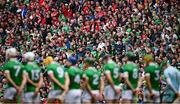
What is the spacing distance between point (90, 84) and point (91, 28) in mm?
13449

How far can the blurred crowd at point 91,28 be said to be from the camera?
30422mm

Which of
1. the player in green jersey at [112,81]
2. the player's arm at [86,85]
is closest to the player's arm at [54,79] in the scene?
the player's arm at [86,85]

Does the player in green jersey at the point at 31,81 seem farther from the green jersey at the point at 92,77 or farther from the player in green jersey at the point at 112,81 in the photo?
the player in green jersey at the point at 112,81

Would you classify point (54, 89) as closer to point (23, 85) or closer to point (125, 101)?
point (23, 85)

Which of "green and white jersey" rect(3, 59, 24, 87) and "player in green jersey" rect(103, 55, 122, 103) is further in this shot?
"player in green jersey" rect(103, 55, 122, 103)

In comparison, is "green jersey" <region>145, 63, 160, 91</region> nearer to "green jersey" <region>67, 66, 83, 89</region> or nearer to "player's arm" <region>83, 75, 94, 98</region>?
"player's arm" <region>83, 75, 94, 98</region>

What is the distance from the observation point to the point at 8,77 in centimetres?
1931

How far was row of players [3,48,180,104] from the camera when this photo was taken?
63.3 ft

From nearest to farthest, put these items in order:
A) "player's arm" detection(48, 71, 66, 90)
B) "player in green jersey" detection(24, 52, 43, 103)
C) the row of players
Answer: "player's arm" detection(48, 71, 66, 90), the row of players, "player in green jersey" detection(24, 52, 43, 103)

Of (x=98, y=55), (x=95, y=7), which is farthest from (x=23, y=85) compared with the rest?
(x=95, y=7)

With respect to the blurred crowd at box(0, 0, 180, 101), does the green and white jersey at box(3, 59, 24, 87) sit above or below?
below

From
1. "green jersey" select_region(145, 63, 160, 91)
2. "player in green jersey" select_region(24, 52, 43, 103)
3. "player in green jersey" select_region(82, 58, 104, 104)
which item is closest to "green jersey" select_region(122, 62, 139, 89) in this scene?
"green jersey" select_region(145, 63, 160, 91)

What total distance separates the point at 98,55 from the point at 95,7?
4905mm

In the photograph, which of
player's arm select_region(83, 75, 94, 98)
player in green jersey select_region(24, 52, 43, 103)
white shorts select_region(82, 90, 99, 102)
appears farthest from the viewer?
white shorts select_region(82, 90, 99, 102)
